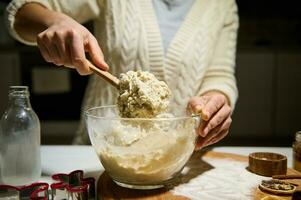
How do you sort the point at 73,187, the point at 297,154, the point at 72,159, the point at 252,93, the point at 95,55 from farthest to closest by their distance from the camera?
the point at 252,93
the point at 72,159
the point at 297,154
the point at 95,55
the point at 73,187

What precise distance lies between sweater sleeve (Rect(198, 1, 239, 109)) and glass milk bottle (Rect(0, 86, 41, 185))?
54 cm

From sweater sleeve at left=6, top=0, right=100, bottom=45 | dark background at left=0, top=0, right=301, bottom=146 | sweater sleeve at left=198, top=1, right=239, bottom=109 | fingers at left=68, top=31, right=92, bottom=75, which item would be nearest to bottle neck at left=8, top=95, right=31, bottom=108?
fingers at left=68, top=31, right=92, bottom=75

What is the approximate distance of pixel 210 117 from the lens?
0.90m

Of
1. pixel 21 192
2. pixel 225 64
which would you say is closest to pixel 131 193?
pixel 21 192

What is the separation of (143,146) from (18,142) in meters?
0.28

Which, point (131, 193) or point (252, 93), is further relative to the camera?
point (252, 93)

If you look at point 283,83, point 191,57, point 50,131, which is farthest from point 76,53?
point 283,83

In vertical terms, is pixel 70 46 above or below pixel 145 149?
above

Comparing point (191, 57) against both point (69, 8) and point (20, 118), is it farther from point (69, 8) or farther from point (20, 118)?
point (20, 118)

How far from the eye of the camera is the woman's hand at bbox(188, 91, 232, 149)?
86cm

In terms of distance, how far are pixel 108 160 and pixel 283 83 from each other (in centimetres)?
252

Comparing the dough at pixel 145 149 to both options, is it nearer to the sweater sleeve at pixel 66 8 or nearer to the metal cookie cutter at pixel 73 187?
the metal cookie cutter at pixel 73 187

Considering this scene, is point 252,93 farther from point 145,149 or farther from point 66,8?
point 145,149

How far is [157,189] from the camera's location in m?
0.79
